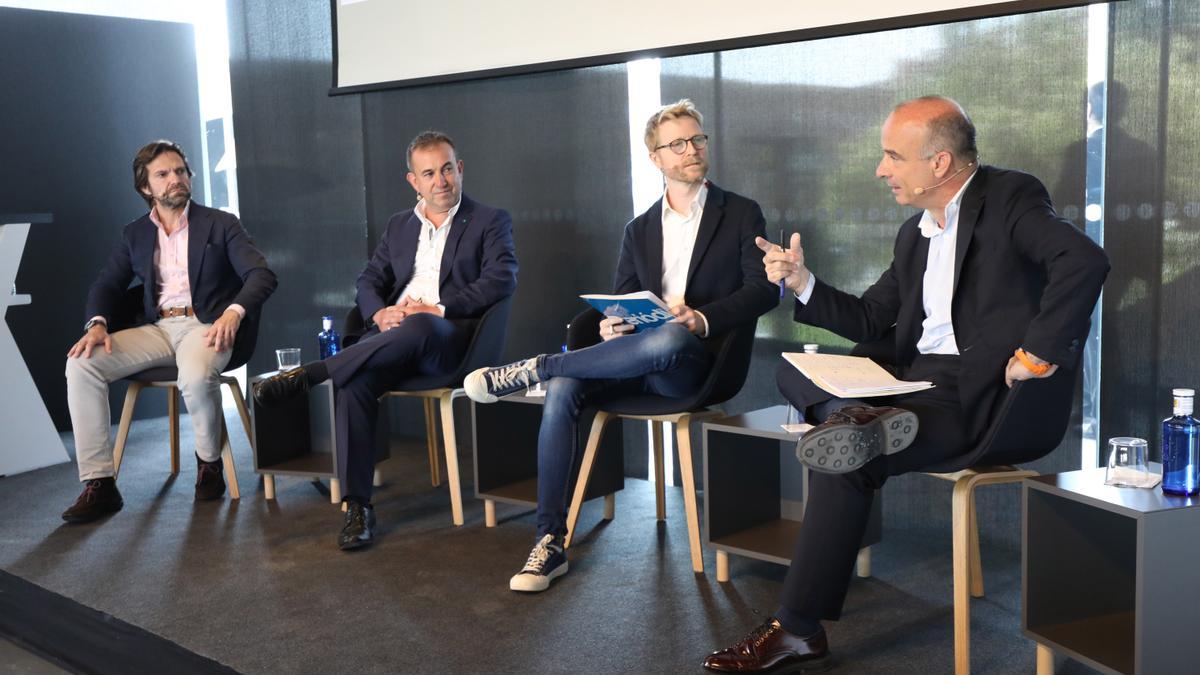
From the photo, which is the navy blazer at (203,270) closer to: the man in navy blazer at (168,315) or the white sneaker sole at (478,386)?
the man in navy blazer at (168,315)

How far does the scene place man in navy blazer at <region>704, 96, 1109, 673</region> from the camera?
228 cm

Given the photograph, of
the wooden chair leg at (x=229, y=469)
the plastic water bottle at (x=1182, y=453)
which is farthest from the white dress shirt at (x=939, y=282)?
the wooden chair leg at (x=229, y=469)

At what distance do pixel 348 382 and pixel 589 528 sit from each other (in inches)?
36.1

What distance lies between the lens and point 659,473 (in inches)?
145

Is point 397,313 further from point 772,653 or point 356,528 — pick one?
point 772,653

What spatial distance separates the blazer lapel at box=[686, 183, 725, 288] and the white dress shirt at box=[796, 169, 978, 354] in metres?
0.76

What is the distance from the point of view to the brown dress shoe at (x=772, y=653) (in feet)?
7.68

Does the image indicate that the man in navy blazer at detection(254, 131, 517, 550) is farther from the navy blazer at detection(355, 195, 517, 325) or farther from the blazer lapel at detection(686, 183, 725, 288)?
the blazer lapel at detection(686, 183, 725, 288)

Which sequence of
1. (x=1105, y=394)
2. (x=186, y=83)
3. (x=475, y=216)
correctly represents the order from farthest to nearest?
(x=186, y=83) < (x=475, y=216) < (x=1105, y=394)

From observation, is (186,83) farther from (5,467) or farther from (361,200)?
(5,467)

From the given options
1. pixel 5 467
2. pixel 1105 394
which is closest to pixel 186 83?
pixel 5 467

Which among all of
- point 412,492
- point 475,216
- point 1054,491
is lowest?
point 412,492

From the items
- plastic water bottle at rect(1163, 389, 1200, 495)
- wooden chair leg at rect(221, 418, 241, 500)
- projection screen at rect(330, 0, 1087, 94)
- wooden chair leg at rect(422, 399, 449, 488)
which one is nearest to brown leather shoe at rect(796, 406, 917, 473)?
plastic water bottle at rect(1163, 389, 1200, 495)

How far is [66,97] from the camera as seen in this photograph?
5582 mm
